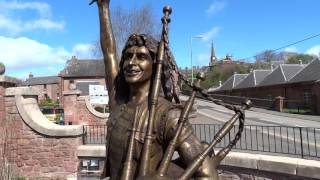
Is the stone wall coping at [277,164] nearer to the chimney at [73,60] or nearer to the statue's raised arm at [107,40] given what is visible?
the statue's raised arm at [107,40]

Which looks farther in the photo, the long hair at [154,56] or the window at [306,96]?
the window at [306,96]

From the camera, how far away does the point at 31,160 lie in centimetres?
1183

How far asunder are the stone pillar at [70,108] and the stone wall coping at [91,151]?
11.3 meters

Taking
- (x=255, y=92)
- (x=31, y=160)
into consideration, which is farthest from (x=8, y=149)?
(x=255, y=92)

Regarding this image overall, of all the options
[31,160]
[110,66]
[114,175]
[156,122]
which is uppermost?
[110,66]

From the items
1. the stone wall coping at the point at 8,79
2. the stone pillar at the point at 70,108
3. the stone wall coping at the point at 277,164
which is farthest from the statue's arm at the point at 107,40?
the stone pillar at the point at 70,108

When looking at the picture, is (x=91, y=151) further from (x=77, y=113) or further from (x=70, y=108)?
(x=77, y=113)

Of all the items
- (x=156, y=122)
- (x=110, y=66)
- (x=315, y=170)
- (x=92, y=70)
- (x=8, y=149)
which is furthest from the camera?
(x=92, y=70)

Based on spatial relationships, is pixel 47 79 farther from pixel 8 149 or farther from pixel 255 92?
pixel 8 149

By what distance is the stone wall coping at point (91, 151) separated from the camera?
10901 mm

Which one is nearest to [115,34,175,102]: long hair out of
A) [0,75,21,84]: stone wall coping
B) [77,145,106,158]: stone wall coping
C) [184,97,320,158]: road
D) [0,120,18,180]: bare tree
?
[184,97,320,158]: road

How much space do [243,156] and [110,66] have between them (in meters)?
6.51

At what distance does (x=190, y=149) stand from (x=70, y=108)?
820 inches

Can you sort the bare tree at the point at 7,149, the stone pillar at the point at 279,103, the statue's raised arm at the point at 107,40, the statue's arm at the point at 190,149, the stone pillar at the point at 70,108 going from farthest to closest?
the stone pillar at the point at 279,103
the stone pillar at the point at 70,108
the bare tree at the point at 7,149
the statue's raised arm at the point at 107,40
the statue's arm at the point at 190,149
